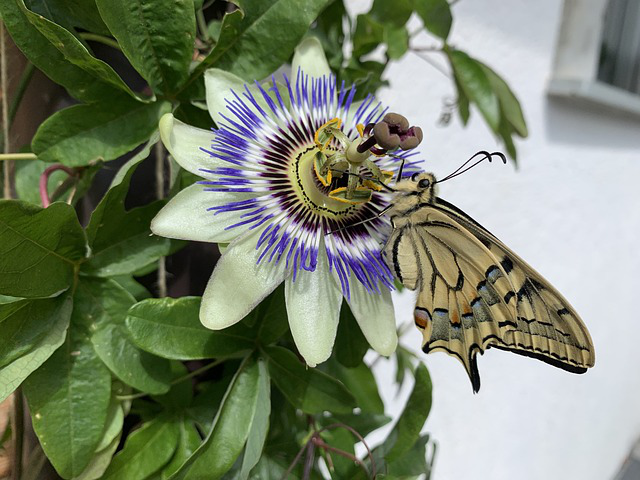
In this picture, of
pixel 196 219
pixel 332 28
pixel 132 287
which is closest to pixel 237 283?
pixel 196 219

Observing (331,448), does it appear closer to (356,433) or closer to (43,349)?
(356,433)

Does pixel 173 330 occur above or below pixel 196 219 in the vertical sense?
below

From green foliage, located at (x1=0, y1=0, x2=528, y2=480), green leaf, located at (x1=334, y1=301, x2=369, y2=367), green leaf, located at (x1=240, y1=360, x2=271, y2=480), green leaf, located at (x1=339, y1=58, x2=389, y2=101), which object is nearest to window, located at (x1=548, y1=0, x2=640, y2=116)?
green leaf, located at (x1=339, y1=58, x2=389, y2=101)

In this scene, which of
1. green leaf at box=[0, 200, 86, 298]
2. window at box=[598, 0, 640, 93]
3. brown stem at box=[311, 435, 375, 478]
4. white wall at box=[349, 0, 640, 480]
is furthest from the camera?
window at box=[598, 0, 640, 93]

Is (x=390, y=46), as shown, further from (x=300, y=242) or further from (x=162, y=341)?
(x=162, y=341)

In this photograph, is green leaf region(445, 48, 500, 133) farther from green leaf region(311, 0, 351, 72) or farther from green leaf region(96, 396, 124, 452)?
green leaf region(96, 396, 124, 452)

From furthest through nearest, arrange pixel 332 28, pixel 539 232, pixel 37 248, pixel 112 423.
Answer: pixel 539 232 → pixel 332 28 → pixel 112 423 → pixel 37 248
